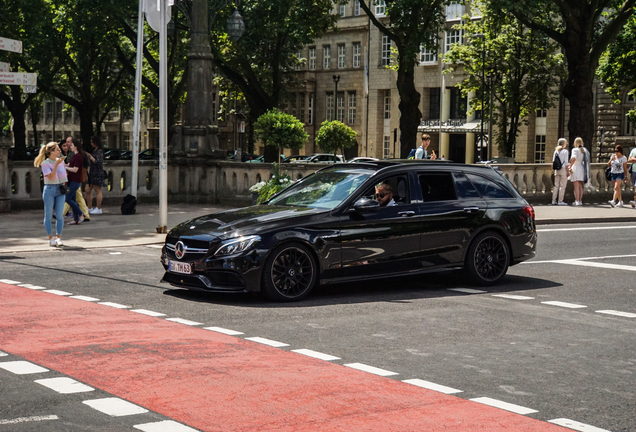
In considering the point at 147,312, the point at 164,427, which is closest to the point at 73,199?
the point at 147,312

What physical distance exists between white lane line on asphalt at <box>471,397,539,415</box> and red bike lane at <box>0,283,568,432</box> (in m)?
0.10

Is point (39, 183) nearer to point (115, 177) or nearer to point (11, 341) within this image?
point (115, 177)

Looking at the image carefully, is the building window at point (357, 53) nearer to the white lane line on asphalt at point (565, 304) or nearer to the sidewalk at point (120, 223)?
the sidewalk at point (120, 223)

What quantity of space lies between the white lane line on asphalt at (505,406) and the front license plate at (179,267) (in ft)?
16.1

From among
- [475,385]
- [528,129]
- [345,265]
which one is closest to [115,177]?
[345,265]

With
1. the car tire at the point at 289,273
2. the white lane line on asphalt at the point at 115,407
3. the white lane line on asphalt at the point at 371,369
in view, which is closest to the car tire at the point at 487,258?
the car tire at the point at 289,273

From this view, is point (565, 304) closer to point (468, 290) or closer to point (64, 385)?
point (468, 290)

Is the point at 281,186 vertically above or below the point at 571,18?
below

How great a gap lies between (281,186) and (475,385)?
48.8ft

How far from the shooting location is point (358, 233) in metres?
11.3

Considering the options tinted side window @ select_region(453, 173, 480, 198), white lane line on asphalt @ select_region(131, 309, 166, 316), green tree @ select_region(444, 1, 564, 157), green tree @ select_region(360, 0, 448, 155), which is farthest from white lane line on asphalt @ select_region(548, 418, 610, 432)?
green tree @ select_region(444, 1, 564, 157)

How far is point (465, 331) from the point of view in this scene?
927cm

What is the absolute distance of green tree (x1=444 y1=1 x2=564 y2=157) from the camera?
5681cm

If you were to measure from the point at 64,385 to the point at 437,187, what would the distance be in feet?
21.4
